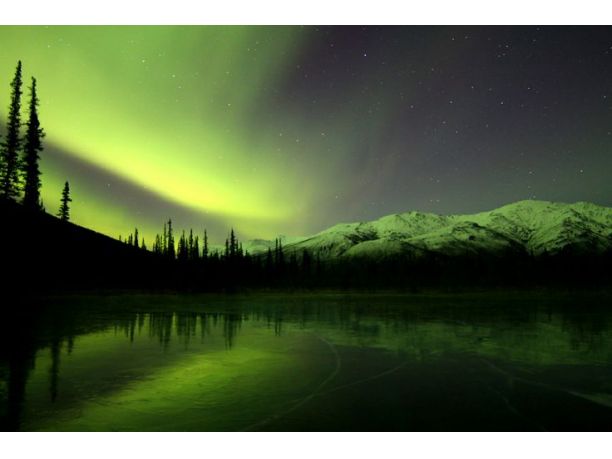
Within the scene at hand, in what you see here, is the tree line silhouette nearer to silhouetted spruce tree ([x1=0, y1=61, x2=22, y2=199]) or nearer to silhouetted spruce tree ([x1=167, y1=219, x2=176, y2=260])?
silhouetted spruce tree ([x1=0, y1=61, x2=22, y2=199])

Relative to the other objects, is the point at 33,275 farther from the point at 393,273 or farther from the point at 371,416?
the point at 393,273

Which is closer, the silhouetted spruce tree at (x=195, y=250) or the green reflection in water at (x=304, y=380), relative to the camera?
the green reflection in water at (x=304, y=380)

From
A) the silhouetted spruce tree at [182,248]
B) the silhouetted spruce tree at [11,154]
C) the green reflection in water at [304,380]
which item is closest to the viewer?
the green reflection in water at [304,380]

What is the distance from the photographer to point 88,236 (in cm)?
8144

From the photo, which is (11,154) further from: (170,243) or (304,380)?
(170,243)

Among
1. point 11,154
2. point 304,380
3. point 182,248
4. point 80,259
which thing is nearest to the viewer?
point 304,380

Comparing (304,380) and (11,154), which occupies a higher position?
(11,154)

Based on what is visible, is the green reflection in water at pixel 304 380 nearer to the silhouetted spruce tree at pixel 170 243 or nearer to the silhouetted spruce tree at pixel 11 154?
the silhouetted spruce tree at pixel 11 154

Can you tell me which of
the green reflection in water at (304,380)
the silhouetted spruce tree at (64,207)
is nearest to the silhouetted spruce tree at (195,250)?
the silhouetted spruce tree at (64,207)

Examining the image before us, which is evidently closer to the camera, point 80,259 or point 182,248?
point 80,259

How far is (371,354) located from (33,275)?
52604 millimetres

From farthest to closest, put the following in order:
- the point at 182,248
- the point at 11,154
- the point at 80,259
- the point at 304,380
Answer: the point at 182,248, the point at 80,259, the point at 11,154, the point at 304,380

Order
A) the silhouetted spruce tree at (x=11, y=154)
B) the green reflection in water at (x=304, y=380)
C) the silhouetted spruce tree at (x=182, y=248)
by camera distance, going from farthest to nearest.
→ the silhouetted spruce tree at (x=182, y=248)
the silhouetted spruce tree at (x=11, y=154)
the green reflection in water at (x=304, y=380)

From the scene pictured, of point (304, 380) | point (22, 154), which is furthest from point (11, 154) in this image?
point (304, 380)
